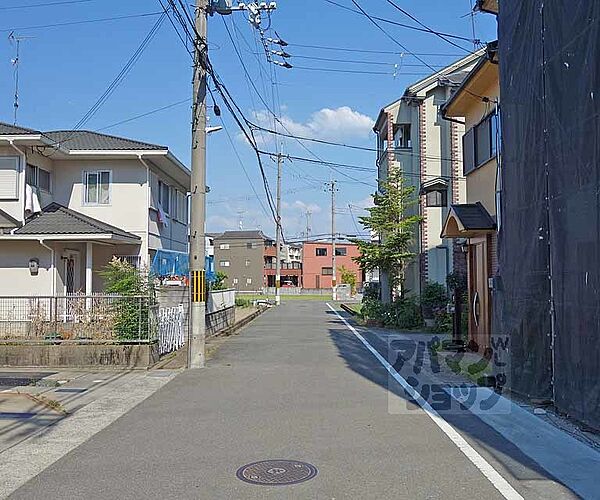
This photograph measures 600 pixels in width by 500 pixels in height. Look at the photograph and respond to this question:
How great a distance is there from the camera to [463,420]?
8.39 meters

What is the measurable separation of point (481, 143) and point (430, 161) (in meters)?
15.0

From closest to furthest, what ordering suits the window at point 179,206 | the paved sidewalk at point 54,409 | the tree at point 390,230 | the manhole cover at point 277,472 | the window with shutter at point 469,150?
1. the manhole cover at point 277,472
2. the paved sidewalk at point 54,409
3. the window with shutter at point 469,150
4. the window at point 179,206
5. the tree at point 390,230

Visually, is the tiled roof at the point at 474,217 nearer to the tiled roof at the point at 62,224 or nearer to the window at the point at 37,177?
the tiled roof at the point at 62,224

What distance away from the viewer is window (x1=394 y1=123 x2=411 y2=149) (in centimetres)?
3250

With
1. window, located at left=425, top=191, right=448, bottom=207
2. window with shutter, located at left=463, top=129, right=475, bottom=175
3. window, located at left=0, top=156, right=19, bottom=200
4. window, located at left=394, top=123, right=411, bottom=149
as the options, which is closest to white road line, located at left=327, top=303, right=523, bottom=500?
window with shutter, located at left=463, top=129, right=475, bottom=175

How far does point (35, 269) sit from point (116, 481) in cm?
1462

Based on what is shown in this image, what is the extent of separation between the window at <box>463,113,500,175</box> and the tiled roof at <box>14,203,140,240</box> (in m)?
9.86

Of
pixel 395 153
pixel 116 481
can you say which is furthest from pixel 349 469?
pixel 395 153

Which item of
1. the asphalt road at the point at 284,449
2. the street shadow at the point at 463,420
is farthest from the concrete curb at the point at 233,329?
the asphalt road at the point at 284,449

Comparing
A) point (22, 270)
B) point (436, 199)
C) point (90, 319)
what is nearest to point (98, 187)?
point (22, 270)

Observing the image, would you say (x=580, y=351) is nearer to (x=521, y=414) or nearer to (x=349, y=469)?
(x=521, y=414)

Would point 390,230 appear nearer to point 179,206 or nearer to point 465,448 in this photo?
point 179,206

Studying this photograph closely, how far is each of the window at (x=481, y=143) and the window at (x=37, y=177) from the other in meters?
12.2

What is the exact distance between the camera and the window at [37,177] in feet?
64.4
